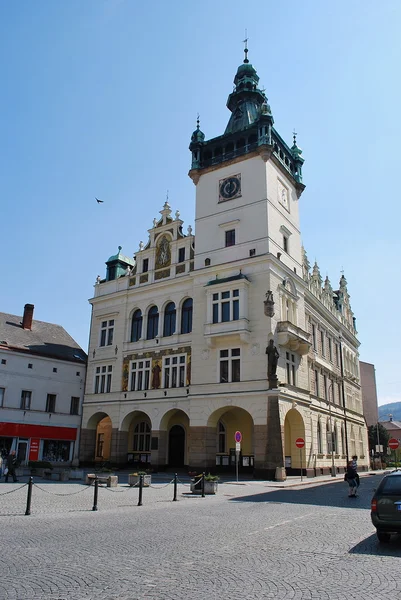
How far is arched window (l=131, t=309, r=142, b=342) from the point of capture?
44213 mm

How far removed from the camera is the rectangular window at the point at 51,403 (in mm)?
44062

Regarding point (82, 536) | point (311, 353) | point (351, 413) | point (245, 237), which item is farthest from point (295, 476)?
point (82, 536)

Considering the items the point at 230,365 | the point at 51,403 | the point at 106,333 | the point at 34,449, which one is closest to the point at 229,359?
the point at 230,365

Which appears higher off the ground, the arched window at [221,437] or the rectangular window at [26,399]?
the rectangular window at [26,399]

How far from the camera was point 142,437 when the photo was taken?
44188mm

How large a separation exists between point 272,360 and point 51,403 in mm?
21617

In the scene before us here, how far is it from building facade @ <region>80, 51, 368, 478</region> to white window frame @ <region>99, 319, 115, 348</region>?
0.13 meters

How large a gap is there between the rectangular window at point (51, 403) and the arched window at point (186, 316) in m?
13.8

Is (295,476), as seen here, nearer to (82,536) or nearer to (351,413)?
(351,413)

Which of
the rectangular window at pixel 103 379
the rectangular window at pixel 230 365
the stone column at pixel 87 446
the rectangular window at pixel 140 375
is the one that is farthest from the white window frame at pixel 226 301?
the stone column at pixel 87 446

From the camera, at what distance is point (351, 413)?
56.7 m

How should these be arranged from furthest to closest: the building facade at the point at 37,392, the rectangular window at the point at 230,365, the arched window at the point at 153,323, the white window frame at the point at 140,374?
the arched window at the point at 153,323 → the white window frame at the point at 140,374 → the building facade at the point at 37,392 → the rectangular window at the point at 230,365

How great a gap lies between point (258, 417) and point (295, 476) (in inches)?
238

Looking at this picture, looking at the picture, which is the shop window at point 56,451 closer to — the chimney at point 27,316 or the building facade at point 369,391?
the chimney at point 27,316
